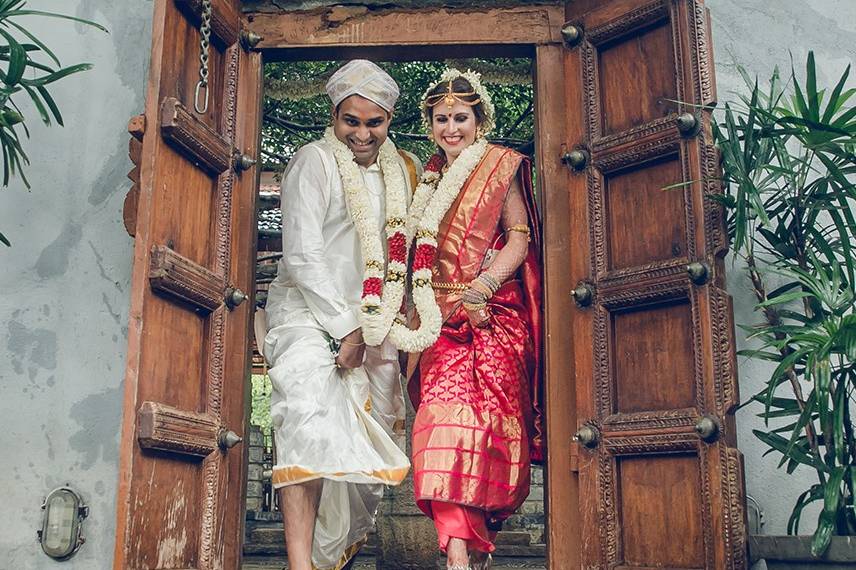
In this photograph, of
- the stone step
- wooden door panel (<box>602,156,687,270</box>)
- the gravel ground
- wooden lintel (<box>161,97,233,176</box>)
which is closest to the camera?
wooden lintel (<box>161,97,233,176</box>)

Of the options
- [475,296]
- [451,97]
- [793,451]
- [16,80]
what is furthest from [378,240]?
[793,451]

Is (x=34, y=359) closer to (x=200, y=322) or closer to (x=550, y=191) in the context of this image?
(x=200, y=322)

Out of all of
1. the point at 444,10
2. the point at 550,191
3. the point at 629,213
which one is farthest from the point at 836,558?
the point at 444,10

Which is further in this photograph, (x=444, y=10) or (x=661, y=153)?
(x=444, y=10)

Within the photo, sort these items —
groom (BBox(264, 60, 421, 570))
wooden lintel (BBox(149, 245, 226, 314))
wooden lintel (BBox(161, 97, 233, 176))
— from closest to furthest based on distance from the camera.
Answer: wooden lintel (BBox(149, 245, 226, 314)) < wooden lintel (BBox(161, 97, 233, 176)) < groom (BBox(264, 60, 421, 570))

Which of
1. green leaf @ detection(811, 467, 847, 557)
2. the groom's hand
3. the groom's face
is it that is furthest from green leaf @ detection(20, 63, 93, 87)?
green leaf @ detection(811, 467, 847, 557)

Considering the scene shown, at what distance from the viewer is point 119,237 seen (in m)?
4.66

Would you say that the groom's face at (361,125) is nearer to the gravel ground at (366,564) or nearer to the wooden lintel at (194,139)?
the wooden lintel at (194,139)

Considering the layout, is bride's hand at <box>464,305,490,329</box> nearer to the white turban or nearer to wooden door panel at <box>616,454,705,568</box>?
wooden door panel at <box>616,454,705,568</box>

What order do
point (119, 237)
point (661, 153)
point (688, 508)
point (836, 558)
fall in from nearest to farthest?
1. point (836, 558)
2. point (688, 508)
3. point (661, 153)
4. point (119, 237)

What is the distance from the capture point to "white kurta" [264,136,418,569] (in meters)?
4.38

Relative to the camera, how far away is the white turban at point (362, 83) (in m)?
4.89

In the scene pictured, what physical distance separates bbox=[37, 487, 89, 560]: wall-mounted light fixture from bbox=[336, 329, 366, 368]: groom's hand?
1.20 metres

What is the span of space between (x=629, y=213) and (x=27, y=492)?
2732mm
